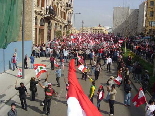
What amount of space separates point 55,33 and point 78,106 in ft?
149

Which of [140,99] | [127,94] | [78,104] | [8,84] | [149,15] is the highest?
[149,15]

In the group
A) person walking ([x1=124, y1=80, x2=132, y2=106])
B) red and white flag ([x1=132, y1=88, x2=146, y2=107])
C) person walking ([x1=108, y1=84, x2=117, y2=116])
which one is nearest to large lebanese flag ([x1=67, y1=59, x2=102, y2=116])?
red and white flag ([x1=132, y1=88, x2=146, y2=107])

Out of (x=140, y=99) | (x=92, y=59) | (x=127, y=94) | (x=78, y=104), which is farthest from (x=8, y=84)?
(x=78, y=104)

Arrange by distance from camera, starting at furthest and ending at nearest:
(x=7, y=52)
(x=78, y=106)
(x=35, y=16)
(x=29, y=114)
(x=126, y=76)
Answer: (x=35, y=16), (x=7, y=52), (x=126, y=76), (x=29, y=114), (x=78, y=106)

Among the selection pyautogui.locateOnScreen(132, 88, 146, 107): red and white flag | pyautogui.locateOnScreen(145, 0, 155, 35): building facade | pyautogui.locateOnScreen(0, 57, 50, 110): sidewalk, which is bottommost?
pyautogui.locateOnScreen(0, 57, 50, 110): sidewalk

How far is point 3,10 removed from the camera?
6781 mm

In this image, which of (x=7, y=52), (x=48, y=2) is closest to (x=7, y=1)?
(x=7, y=52)

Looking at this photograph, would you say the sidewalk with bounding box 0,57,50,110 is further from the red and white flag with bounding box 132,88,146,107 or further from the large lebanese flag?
the large lebanese flag

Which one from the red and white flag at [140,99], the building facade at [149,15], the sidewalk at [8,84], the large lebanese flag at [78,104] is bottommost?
the sidewalk at [8,84]

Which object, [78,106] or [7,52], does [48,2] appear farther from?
[78,106]

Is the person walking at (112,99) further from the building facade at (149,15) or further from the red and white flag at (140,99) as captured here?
the building facade at (149,15)

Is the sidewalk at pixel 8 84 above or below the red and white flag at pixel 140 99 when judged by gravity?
below

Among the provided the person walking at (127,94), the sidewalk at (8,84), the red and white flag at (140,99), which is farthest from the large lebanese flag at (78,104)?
the sidewalk at (8,84)

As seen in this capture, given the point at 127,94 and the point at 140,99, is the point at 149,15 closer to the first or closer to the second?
the point at 127,94
